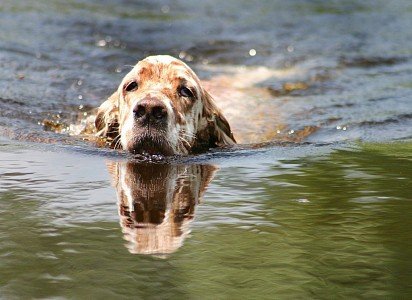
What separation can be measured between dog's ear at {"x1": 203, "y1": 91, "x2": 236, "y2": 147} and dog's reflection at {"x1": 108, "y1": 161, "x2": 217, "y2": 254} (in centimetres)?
116

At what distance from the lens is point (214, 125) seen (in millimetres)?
7383

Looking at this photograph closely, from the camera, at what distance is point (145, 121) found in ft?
20.8

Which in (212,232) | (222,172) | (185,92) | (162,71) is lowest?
(212,232)

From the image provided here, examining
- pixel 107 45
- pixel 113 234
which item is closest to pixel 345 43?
pixel 107 45

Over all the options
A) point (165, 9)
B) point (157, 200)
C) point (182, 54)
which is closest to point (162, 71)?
point (157, 200)

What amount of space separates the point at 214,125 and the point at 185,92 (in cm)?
52

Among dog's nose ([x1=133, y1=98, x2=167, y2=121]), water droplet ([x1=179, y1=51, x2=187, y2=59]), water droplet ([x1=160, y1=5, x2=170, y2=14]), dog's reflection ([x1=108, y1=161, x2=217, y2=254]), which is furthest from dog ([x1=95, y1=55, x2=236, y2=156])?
water droplet ([x1=160, y1=5, x2=170, y2=14])

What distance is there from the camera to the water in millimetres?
3689

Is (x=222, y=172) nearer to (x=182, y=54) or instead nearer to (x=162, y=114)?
(x=162, y=114)

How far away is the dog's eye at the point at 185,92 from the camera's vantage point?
6941 millimetres

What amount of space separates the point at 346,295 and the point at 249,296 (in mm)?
372

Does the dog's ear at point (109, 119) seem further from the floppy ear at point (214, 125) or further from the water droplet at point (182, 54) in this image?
the water droplet at point (182, 54)

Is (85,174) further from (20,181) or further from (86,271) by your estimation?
(86,271)

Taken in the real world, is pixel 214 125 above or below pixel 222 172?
above
